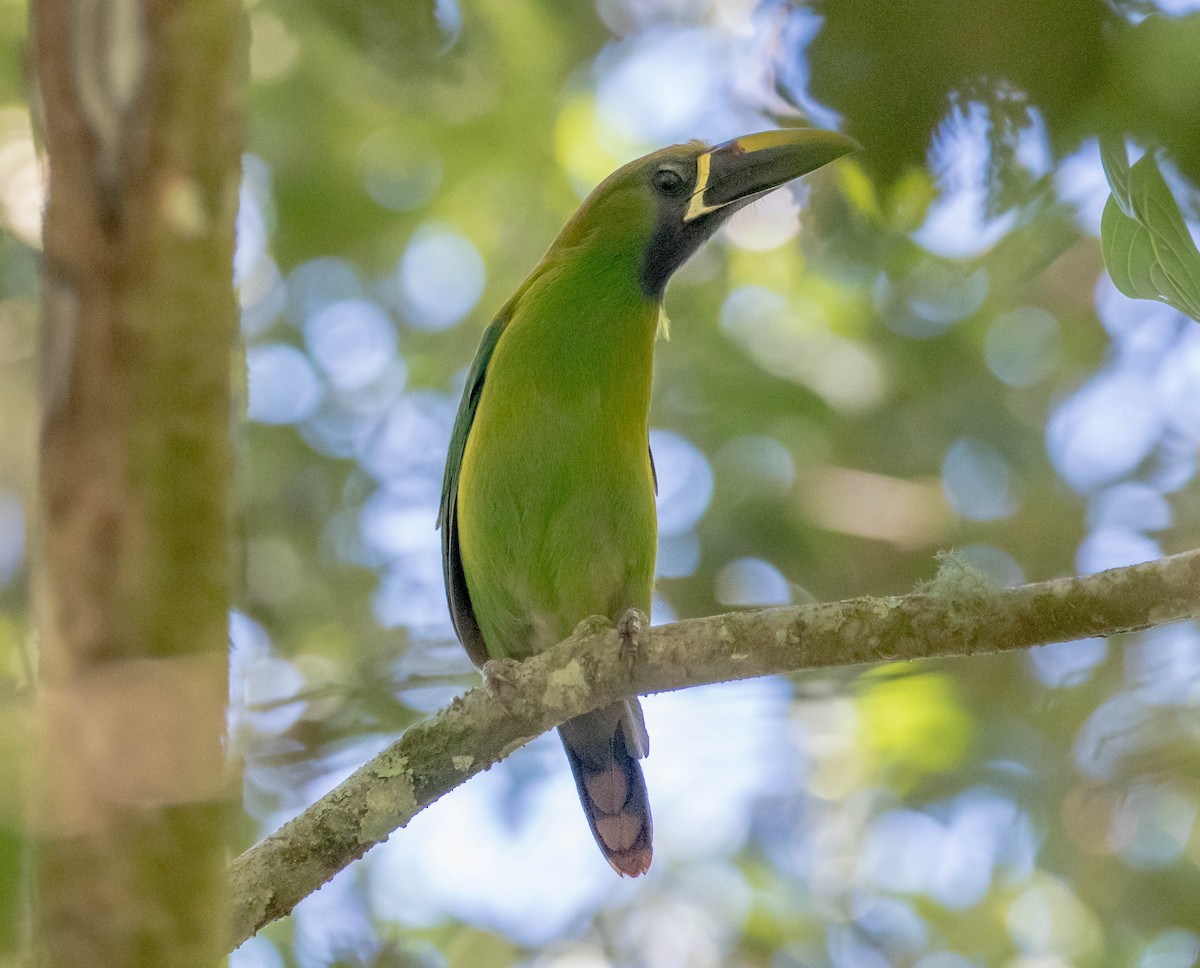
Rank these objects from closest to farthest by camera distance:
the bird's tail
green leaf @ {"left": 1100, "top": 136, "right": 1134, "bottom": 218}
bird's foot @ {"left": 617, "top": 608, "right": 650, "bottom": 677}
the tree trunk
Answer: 1. green leaf @ {"left": 1100, "top": 136, "right": 1134, "bottom": 218}
2. the tree trunk
3. bird's foot @ {"left": 617, "top": 608, "right": 650, "bottom": 677}
4. the bird's tail

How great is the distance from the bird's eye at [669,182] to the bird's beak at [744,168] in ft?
0.17

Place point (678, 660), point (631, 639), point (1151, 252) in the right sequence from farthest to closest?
1. point (631, 639)
2. point (678, 660)
3. point (1151, 252)

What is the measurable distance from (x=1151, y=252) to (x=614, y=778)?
90.3 inches

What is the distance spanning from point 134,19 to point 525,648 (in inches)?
92.0

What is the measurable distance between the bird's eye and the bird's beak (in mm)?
52

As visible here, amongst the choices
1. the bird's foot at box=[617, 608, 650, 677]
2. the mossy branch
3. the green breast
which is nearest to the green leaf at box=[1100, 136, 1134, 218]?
the mossy branch

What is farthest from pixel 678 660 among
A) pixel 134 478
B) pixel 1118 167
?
pixel 1118 167

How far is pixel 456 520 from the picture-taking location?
3777 millimetres

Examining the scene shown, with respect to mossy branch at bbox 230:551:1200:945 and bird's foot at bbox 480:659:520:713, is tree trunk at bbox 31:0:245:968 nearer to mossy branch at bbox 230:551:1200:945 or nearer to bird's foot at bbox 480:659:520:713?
mossy branch at bbox 230:551:1200:945

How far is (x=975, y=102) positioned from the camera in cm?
105

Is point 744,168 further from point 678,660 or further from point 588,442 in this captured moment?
point 678,660

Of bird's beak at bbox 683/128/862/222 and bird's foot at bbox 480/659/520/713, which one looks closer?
bird's foot at bbox 480/659/520/713

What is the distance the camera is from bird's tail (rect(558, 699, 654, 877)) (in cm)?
364

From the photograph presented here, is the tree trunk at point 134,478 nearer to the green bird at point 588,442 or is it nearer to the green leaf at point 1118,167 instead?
the green leaf at point 1118,167
